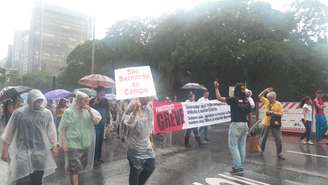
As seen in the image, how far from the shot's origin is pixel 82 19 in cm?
10700

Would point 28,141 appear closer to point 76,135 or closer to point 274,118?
point 76,135

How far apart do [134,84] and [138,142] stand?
34.7 inches

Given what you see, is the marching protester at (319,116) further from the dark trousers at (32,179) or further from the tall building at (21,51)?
the tall building at (21,51)

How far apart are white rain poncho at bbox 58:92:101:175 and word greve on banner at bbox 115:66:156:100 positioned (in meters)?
0.58

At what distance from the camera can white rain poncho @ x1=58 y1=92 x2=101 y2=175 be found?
5957mm

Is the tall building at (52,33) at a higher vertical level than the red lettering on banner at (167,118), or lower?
higher

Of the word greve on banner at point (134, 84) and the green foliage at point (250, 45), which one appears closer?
the word greve on banner at point (134, 84)

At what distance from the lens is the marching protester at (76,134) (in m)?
5.96

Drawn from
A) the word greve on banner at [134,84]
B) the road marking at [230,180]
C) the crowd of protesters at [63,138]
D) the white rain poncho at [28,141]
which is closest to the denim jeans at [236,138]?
the road marking at [230,180]

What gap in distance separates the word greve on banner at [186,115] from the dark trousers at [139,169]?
519 centimetres

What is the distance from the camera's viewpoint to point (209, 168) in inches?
340

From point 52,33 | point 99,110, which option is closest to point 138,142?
point 99,110

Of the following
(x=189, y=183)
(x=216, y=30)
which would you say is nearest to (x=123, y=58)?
(x=216, y=30)

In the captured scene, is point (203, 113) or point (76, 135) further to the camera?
point (203, 113)
